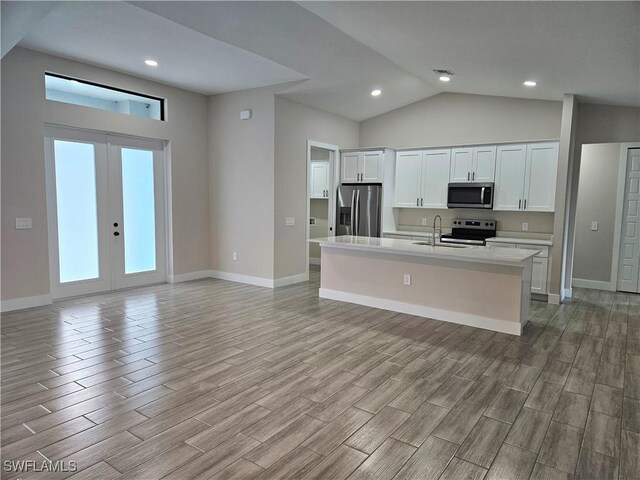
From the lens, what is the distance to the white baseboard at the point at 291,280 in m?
6.56

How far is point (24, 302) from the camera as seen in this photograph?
498 centimetres

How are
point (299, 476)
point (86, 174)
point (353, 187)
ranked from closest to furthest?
point (299, 476)
point (86, 174)
point (353, 187)

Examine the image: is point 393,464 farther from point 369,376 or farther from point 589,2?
point 589,2

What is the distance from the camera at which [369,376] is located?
10.7 feet

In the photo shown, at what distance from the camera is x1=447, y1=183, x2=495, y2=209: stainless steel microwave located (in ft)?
21.1

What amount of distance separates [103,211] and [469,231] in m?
5.82

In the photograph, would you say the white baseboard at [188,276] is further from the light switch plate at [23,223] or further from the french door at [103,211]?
the light switch plate at [23,223]

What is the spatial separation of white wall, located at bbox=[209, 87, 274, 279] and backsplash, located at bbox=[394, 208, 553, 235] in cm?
283

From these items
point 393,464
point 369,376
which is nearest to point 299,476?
point 393,464

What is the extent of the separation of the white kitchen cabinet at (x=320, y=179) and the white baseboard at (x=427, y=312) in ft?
10.0

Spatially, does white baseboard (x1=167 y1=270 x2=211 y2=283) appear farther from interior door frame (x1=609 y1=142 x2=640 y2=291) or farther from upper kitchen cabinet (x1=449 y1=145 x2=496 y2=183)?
interior door frame (x1=609 y1=142 x2=640 y2=291)

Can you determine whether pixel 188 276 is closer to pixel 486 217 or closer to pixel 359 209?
pixel 359 209

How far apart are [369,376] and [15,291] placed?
14.6ft

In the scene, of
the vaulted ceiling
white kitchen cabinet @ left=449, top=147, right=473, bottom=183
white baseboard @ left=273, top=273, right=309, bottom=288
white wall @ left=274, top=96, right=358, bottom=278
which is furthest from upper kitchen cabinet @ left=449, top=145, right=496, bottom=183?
white baseboard @ left=273, top=273, right=309, bottom=288
